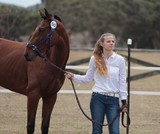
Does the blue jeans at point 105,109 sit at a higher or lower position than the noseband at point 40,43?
lower

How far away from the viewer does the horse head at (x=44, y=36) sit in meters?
6.45

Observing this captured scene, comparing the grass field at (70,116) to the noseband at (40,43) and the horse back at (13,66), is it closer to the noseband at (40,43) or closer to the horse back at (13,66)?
the horse back at (13,66)

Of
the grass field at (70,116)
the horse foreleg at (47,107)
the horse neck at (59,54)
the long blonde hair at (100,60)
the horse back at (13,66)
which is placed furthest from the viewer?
the grass field at (70,116)

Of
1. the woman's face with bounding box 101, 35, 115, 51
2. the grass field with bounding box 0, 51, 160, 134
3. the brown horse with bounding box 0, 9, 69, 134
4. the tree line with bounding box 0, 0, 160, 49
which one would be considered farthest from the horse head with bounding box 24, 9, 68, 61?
the tree line with bounding box 0, 0, 160, 49

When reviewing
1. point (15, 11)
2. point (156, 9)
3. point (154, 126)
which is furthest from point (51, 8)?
point (154, 126)

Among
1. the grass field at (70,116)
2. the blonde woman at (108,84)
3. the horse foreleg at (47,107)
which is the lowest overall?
the grass field at (70,116)

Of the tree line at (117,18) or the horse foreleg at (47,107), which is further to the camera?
the tree line at (117,18)

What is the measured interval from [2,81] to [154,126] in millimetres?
3200

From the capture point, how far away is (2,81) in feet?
25.2

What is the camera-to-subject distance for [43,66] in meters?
6.88

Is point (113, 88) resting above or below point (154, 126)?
above

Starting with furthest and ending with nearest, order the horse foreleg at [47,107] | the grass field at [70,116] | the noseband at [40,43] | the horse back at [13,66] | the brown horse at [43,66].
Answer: the grass field at [70,116] → the horse back at [13,66] → the horse foreleg at [47,107] → the brown horse at [43,66] → the noseband at [40,43]

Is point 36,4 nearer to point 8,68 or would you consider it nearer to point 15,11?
point 15,11

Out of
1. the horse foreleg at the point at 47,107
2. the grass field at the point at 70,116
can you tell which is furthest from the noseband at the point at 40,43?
the grass field at the point at 70,116
